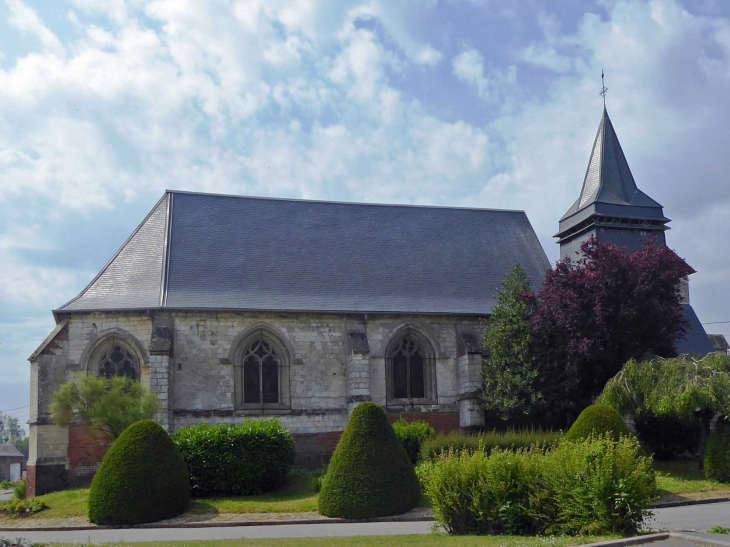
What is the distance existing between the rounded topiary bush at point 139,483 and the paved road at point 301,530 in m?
0.51

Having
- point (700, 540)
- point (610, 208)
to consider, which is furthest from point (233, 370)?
point (700, 540)

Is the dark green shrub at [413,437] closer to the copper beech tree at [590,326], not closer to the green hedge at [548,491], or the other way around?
the copper beech tree at [590,326]

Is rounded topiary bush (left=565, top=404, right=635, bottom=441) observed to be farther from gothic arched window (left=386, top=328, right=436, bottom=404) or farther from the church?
gothic arched window (left=386, top=328, right=436, bottom=404)

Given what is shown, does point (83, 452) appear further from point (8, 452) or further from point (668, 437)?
point (8, 452)

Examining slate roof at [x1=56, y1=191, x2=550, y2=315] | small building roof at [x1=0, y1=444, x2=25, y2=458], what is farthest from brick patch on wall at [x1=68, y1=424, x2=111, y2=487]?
small building roof at [x1=0, y1=444, x2=25, y2=458]

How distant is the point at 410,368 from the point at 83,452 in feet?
34.8

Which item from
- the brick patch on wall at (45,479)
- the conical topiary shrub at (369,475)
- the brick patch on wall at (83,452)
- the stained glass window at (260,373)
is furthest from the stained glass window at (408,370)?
the brick patch on wall at (45,479)

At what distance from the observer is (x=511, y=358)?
23219 mm

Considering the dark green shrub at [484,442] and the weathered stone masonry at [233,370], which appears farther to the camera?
the weathered stone masonry at [233,370]

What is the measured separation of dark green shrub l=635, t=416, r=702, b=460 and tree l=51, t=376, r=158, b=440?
14996mm

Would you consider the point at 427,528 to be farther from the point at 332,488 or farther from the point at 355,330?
the point at 355,330

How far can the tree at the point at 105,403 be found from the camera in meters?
20.1

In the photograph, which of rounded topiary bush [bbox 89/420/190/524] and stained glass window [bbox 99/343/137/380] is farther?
stained glass window [bbox 99/343/137/380]

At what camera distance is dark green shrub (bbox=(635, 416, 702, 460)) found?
75.2 ft
